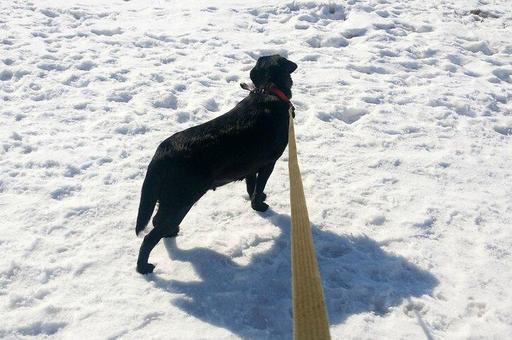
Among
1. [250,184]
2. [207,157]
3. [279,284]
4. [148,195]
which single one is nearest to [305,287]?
[279,284]

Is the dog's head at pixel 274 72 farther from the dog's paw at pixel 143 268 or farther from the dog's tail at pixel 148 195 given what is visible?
the dog's paw at pixel 143 268

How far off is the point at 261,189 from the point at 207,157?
91 cm

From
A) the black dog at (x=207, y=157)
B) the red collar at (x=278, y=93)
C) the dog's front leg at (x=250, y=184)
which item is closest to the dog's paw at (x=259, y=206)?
the dog's front leg at (x=250, y=184)

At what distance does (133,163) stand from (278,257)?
202cm

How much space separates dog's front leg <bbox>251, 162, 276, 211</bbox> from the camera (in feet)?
14.0

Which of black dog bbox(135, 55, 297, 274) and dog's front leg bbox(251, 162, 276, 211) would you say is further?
dog's front leg bbox(251, 162, 276, 211)

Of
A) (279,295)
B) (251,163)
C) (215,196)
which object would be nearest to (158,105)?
(215,196)

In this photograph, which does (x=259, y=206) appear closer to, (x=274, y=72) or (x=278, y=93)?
(x=278, y=93)

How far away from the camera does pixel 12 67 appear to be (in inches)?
273

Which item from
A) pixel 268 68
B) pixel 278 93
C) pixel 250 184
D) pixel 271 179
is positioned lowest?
pixel 271 179

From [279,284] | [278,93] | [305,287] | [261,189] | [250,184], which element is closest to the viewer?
[305,287]

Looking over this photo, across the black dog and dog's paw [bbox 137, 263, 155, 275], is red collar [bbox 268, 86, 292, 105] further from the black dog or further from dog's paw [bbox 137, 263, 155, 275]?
dog's paw [bbox 137, 263, 155, 275]

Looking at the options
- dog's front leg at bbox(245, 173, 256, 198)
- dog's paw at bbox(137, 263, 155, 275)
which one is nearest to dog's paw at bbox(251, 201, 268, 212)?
dog's front leg at bbox(245, 173, 256, 198)

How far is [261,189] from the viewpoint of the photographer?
14.3ft
